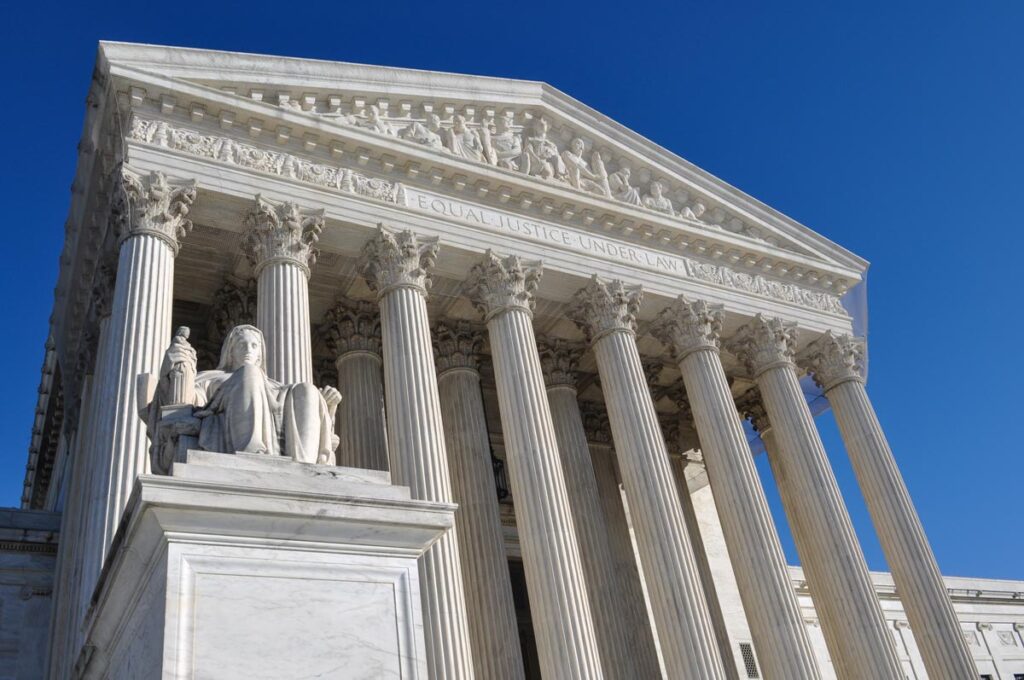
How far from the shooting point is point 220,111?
2075 cm

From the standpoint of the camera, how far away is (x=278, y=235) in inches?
795

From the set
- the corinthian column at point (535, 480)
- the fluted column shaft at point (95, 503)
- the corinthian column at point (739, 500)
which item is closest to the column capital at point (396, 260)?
the corinthian column at point (535, 480)

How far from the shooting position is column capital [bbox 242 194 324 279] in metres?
20.0

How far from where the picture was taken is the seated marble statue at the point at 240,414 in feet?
23.1

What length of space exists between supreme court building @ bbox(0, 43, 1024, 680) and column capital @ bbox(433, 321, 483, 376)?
0.14 m

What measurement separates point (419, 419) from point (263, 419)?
12.3 meters

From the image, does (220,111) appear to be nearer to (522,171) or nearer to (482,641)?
(522,171)

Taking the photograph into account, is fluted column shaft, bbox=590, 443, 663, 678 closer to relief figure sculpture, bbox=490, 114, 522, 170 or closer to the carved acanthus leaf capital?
relief figure sculpture, bbox=490, 114, 522, 170

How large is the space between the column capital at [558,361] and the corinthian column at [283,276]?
29.6 feet

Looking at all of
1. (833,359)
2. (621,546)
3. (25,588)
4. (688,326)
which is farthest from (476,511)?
(833,359)

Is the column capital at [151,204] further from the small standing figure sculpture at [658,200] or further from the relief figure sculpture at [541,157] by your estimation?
the small standing figure sculpture at [658,200]

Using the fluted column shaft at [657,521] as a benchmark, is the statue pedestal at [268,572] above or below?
below

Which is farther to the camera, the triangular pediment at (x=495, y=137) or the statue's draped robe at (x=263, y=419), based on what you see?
the triangular pediment at (x=495, y=137)

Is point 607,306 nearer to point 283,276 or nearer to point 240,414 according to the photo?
point 283,276
